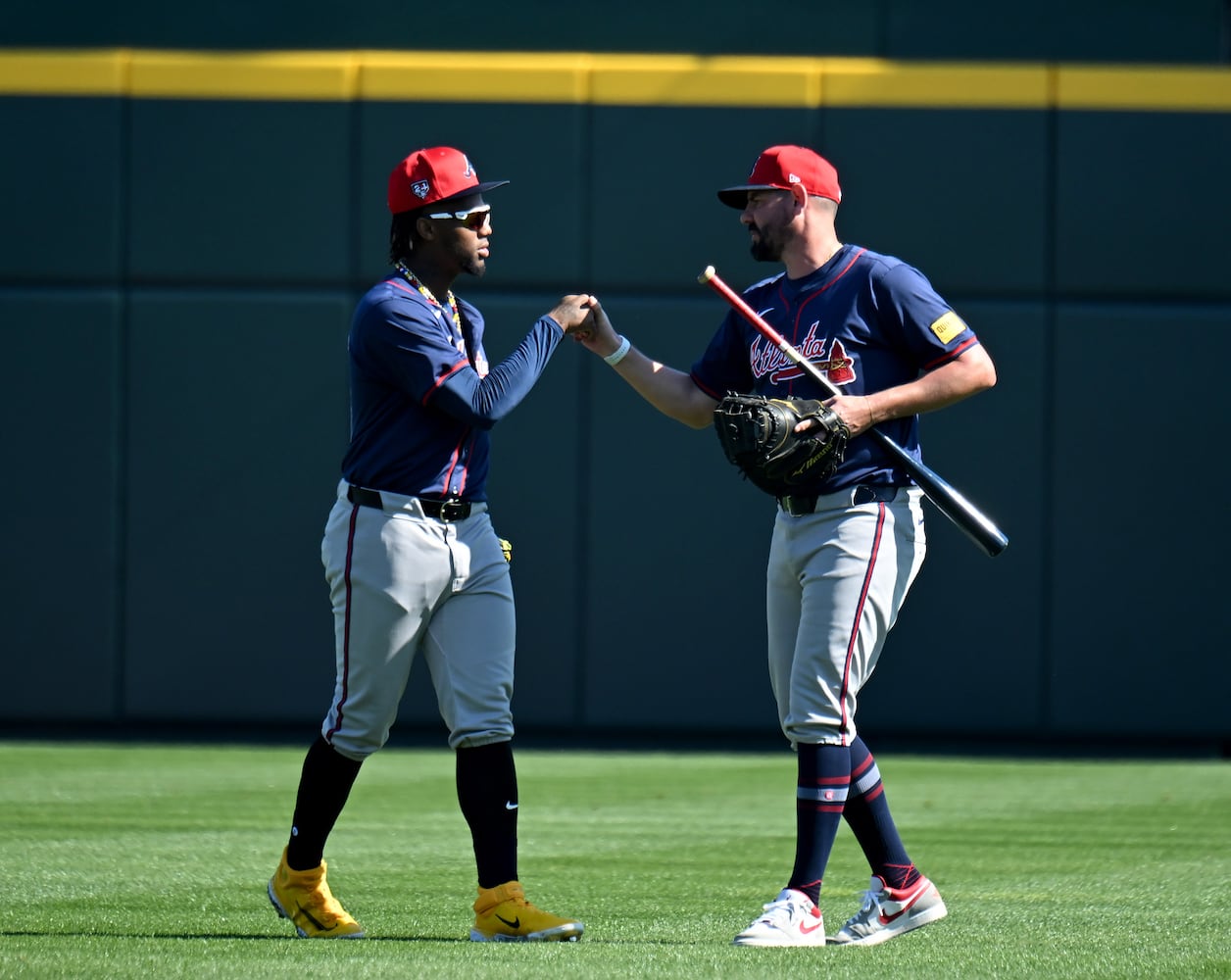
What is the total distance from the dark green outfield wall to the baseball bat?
20.4 ft

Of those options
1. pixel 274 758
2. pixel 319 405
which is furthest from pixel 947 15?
pixel 274 758

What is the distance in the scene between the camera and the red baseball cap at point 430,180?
4.64m

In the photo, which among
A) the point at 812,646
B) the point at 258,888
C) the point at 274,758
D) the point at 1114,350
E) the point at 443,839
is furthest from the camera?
the point at 1114,350

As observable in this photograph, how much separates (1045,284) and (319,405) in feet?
14.9

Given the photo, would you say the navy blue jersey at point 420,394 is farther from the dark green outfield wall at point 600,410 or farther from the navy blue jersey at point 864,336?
the dark green outfield wall at point 600,410

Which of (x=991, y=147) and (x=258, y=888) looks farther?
(x=991, y=147)

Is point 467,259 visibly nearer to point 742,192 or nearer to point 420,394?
point 420,394

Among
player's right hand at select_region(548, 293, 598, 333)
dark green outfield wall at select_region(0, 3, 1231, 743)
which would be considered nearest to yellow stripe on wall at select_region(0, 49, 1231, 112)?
dark green outfield wall at select_region(0, 3, 1231, 743)

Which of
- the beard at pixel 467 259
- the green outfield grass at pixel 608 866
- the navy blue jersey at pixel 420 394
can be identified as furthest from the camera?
the beard at pixel 467 259

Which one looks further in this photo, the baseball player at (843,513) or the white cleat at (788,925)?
the baseball player at (843,513)

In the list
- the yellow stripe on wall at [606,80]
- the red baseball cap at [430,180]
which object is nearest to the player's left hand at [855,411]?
the red baseball cap at [430,180]

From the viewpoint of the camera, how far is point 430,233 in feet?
15.4

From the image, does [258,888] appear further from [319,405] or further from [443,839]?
[319,405]

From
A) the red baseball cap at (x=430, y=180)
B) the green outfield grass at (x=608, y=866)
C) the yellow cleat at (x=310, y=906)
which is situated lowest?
the green outfield grass at (x=608, y=866)
